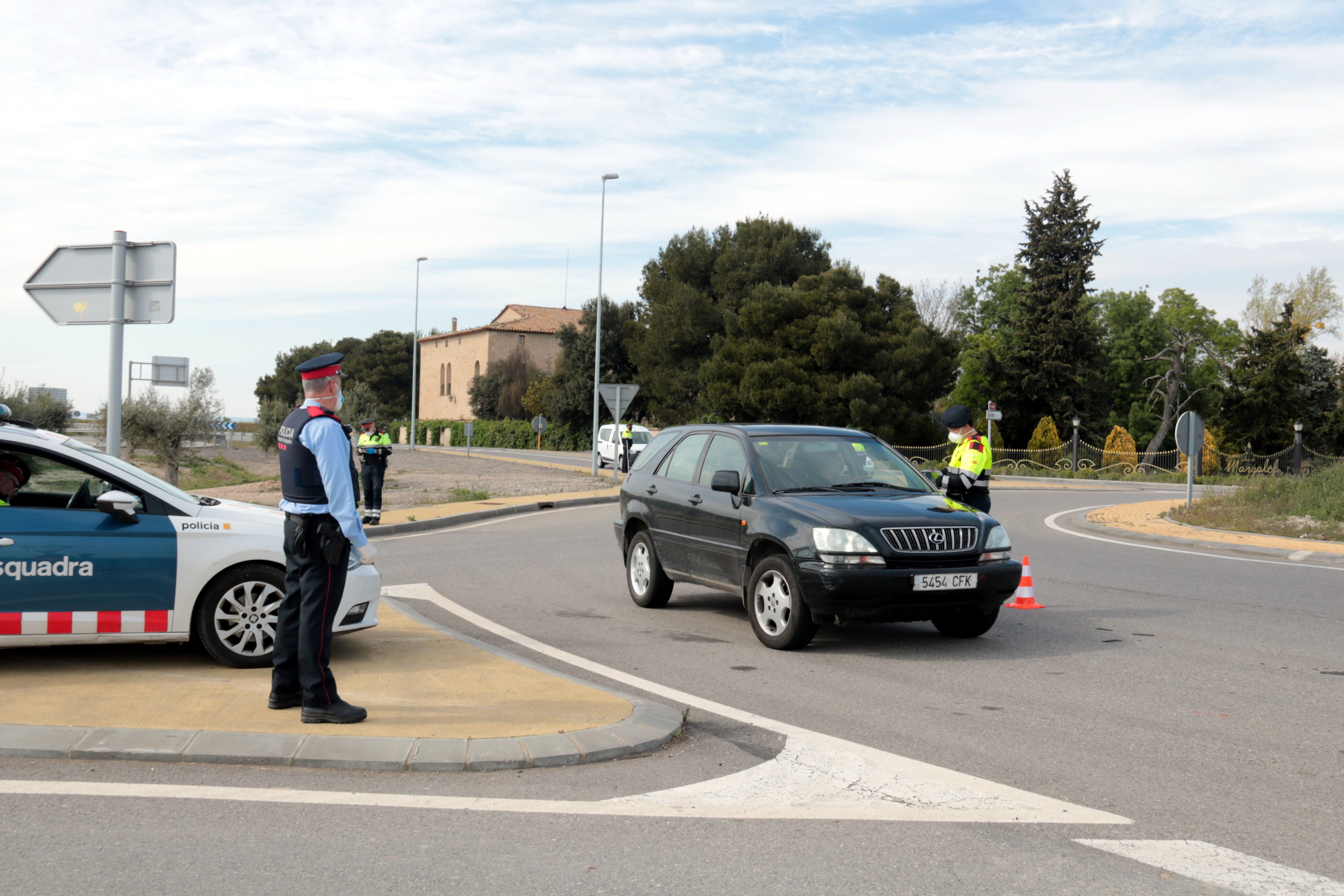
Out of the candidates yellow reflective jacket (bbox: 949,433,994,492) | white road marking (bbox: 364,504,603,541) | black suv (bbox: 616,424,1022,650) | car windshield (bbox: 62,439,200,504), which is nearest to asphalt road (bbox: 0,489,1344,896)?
black suv (bbox: 616,424,1022,650)

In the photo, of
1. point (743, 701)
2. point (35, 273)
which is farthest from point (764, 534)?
point (35, 273)

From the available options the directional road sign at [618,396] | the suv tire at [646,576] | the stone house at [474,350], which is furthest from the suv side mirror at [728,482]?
the stone house at [474,350]

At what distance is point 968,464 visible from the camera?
10.6 m

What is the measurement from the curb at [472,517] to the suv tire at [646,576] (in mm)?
2962

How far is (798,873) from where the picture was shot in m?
3.80

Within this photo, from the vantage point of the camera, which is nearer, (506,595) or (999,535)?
(999,535)

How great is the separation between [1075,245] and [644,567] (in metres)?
53.2

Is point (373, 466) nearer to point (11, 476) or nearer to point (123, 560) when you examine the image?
point (11, 476)

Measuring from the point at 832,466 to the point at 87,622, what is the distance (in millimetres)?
5311

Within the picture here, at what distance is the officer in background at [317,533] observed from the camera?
536 cm

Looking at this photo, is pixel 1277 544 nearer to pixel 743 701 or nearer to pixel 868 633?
pixel 868 633

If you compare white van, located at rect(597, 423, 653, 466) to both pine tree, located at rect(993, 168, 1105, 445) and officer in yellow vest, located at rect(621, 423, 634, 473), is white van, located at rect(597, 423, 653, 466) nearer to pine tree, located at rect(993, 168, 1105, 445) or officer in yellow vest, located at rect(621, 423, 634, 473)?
officer in yellow vest, located at rect(621, 423, 634, 473)

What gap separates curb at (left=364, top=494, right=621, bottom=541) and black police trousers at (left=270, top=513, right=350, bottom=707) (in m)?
7.79

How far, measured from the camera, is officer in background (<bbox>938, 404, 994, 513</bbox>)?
10.4 metres
